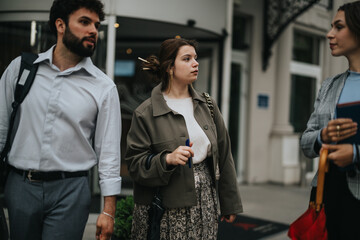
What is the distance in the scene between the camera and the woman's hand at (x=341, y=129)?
197cm

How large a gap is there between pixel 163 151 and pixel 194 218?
0.50 m

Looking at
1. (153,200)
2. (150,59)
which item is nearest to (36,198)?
(153,200)

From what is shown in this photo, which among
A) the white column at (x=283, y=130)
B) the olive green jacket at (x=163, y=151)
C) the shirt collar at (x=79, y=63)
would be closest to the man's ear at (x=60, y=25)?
the shirt collar at (x=79, y=63)

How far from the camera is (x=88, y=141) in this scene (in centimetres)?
230

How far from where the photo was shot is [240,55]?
911cm

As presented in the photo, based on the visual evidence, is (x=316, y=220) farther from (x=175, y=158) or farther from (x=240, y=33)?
(x=240, y=33)

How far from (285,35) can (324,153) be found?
792cm

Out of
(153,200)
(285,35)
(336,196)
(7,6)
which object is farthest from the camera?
(285,35)

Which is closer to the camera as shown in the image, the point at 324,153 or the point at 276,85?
the point at 324,153

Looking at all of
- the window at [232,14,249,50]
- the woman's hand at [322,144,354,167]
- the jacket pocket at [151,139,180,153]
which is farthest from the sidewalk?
the woman's hand at [322,144,354,167]

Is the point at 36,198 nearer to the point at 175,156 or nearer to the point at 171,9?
the point at 175,156

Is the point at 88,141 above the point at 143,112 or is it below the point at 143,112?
below

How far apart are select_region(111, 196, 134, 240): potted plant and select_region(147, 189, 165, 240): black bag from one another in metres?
0.85

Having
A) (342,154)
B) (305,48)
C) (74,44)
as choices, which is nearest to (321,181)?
(342,154)
